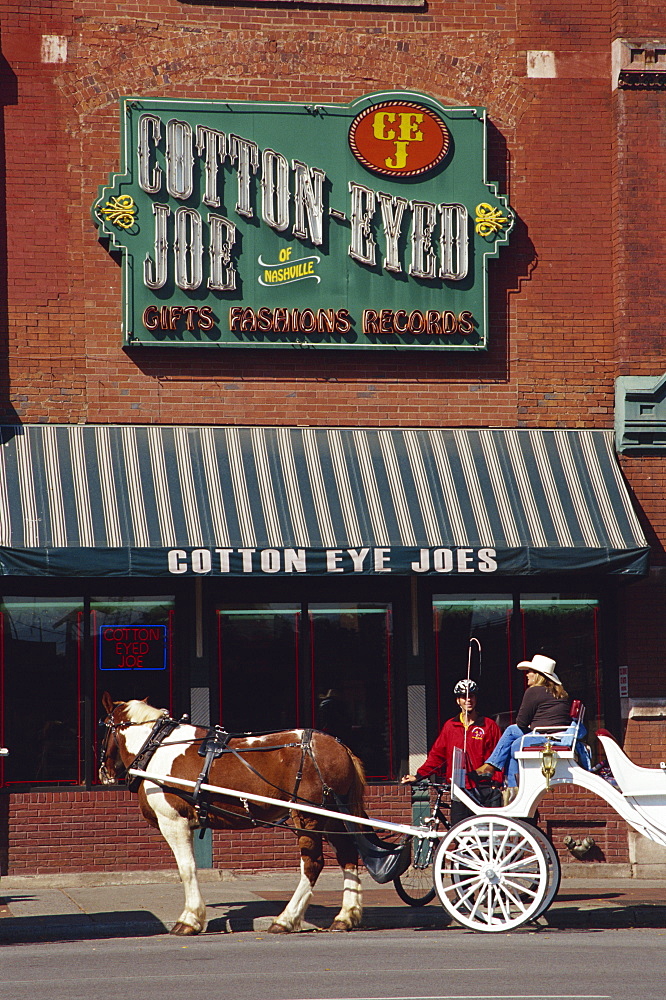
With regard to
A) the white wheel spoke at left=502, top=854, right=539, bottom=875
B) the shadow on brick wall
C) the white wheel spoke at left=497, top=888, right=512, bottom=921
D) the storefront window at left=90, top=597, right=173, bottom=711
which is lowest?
the white wheel spoke at left=497, top=888, right=512, bottom=921

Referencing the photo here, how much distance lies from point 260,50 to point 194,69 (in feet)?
2.66

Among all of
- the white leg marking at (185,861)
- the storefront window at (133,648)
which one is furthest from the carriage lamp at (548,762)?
the storefront window at (133,648)

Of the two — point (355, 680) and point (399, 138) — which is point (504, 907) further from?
point (399, 138)

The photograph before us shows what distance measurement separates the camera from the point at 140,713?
1202cm

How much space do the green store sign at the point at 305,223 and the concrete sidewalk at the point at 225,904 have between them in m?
5.91

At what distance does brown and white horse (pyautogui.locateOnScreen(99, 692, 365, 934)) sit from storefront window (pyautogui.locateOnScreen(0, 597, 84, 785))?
2.85m

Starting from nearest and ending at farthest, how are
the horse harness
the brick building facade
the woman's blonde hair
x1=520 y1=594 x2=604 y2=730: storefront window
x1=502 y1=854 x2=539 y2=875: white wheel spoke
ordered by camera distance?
x1=502 y1=854 x2=539 y2=875: white wheel spoke, the horse harness, the woman's blonde hair, the brick building facade, x1=520 y1=594 x2=604 y2=730: storefront window

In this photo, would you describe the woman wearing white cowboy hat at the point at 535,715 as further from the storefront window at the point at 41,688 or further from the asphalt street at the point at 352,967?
the storefront window at the point at 41,688

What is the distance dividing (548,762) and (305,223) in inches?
283

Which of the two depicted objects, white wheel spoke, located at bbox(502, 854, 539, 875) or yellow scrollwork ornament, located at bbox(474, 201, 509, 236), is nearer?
white wheel spoke, located at bbox(502, 854, 539, 875)

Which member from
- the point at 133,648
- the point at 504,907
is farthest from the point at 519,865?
the point at 133,648

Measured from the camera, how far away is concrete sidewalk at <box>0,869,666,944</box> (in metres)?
11.5

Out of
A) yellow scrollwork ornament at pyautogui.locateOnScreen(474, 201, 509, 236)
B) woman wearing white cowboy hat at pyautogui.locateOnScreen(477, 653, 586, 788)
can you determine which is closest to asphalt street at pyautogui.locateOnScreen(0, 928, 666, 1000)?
woman wearing white cowboy hat at pyautogui.locateOnScreen(477, 653, 586, 788)

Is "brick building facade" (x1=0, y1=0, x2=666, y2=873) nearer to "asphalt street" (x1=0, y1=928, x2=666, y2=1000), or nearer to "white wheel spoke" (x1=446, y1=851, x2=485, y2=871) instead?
"asphalt street" (x1=0, y1=928, x2=666, y2=1000)
